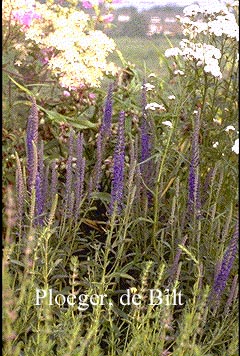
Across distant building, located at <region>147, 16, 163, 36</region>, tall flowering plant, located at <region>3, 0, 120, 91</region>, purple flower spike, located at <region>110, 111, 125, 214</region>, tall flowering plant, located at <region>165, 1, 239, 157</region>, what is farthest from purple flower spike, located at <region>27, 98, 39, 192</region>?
distant building, located at <region>147, 16, 163, 36</region>

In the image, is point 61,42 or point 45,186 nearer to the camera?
point 45,186

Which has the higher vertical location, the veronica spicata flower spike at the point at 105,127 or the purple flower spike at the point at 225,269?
the veronica spicata flower spike at the point at 105,127

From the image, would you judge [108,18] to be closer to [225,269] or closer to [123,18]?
[123,18]

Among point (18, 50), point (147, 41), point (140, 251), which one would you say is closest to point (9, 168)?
point (18, 50)

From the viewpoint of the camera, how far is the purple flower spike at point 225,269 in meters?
1.92

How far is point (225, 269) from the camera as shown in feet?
6.44

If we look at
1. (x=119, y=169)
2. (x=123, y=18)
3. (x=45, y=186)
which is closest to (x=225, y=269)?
(x=119, y=169)

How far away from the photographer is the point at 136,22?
299 centimetres

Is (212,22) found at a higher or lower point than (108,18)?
lower

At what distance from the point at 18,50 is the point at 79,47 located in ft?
1.07

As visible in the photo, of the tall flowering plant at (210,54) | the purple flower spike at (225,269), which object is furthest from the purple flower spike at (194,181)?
the purple flower spike at (225,269)

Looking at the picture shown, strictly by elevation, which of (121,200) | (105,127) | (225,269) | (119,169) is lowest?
(225,269)

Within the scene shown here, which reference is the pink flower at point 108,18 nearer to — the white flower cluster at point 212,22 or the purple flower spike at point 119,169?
the white flower cluster at point 212,22

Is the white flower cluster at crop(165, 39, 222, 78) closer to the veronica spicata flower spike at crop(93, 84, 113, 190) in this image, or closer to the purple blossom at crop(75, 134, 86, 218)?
the veronica spicata flower spike at crop(93, 84, 113, 190)
